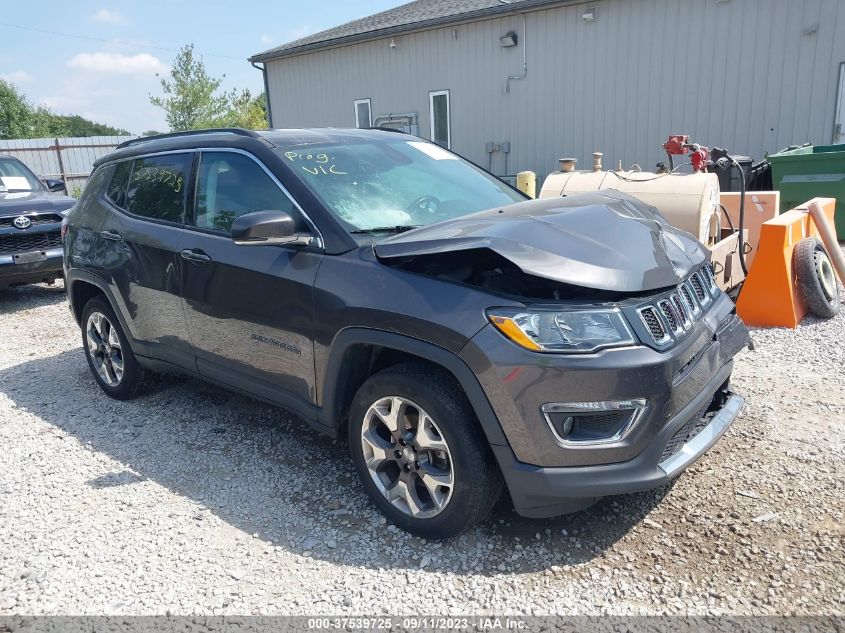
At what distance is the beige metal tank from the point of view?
18.5 feet

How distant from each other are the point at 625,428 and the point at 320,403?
56.8 inches

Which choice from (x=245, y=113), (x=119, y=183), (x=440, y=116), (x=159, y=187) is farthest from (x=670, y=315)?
(x=245, y=113)

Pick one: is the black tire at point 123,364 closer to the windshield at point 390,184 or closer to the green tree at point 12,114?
the windshield at point 390,184

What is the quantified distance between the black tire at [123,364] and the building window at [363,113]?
12.3 meters

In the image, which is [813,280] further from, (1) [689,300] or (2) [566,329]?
(2) [566,329]

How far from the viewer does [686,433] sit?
280 cm

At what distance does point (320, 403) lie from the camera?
321 centimetres

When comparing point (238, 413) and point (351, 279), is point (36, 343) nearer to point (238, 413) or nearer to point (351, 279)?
point (238, 413)

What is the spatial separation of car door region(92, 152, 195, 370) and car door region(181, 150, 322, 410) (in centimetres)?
14

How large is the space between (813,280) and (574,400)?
162 inches

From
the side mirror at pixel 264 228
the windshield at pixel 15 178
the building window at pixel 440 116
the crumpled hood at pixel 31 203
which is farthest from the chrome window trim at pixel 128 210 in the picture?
the building window at pixel 440 116

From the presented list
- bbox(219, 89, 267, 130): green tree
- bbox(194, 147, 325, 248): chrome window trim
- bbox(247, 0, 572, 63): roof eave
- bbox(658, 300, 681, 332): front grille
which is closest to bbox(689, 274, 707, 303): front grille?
bbox(658, 300, 681, 332): front grille

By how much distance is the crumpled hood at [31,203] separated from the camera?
7.96m

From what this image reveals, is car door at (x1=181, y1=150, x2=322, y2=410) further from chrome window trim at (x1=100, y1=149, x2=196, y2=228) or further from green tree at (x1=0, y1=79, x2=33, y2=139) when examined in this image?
green tree at (x1=0, y1=79, x2=33, y2=139)
